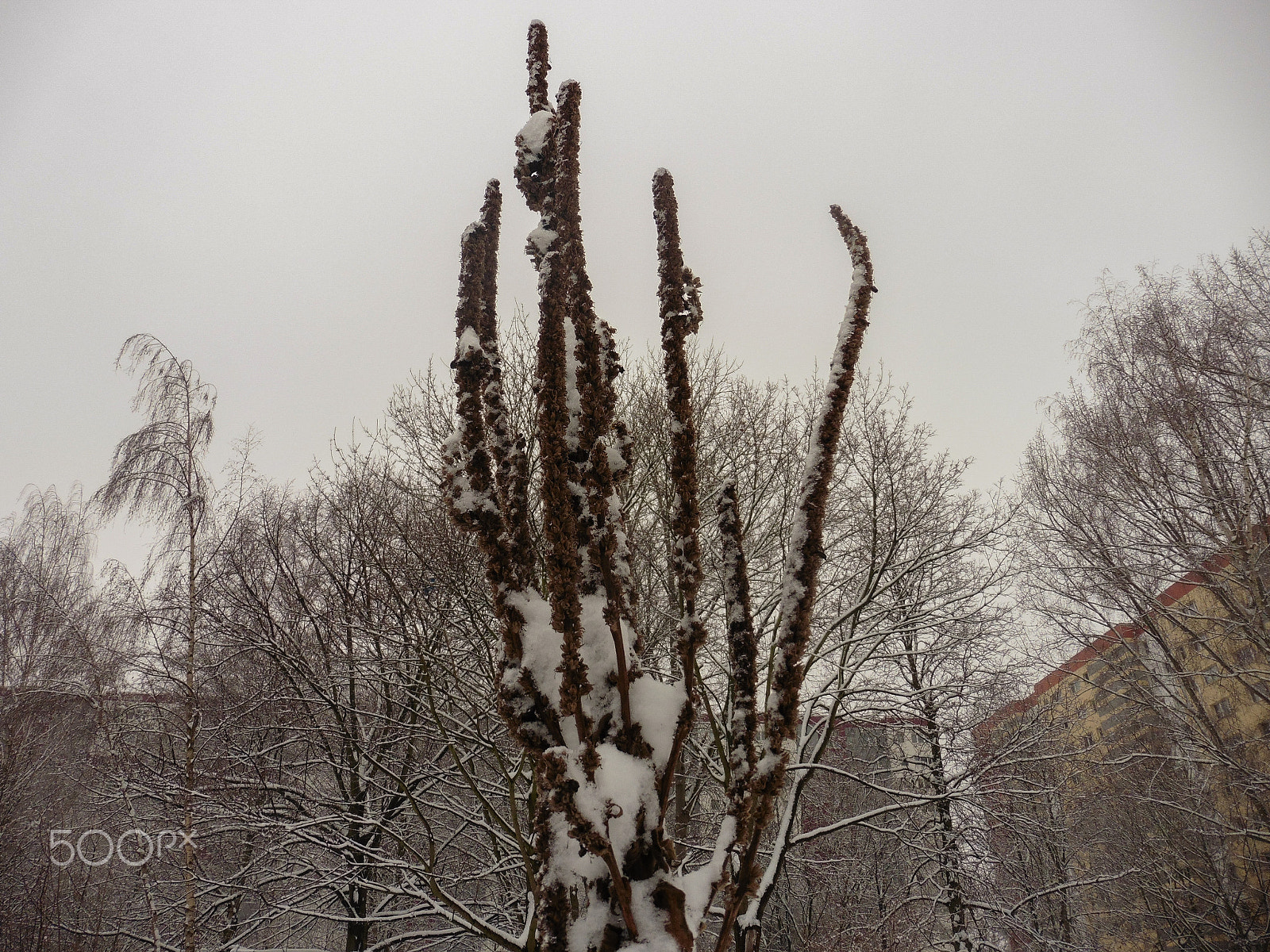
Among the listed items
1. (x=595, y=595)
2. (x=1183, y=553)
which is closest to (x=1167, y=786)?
(x=1183, y=553)

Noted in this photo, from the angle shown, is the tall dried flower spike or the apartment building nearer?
the tall dried flower spike

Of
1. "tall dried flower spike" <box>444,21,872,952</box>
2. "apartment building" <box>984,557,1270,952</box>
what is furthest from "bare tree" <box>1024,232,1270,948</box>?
"tall dried flower spike" <box>444,21,872,952</box>

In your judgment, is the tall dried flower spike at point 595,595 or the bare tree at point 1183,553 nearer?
the tall dried flower spike at point 595,595

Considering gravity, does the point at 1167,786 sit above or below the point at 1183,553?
below

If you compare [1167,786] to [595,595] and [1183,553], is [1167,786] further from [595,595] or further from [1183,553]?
[595,595]

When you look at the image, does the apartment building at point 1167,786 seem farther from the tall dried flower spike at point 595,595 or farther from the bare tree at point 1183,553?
the tall dried flower spike at point 595,595

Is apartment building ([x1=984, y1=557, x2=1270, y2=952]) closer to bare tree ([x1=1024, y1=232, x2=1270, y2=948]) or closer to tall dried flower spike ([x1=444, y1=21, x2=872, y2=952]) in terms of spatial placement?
bare tree ([x1=1024, y1=232, x2=1270, y2=948])

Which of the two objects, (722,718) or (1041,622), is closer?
(722,718)

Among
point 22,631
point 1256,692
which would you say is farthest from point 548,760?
point 22,631

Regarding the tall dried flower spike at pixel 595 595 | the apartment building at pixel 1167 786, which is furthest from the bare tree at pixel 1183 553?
the tall dried flower spike at pixel 595 595

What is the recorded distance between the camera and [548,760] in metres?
1.91

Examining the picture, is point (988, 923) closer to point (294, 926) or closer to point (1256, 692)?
point (1256, 692)

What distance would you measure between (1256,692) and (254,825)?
11.0 m

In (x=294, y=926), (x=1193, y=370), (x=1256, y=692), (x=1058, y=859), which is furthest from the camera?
(x=1058, y=859)
